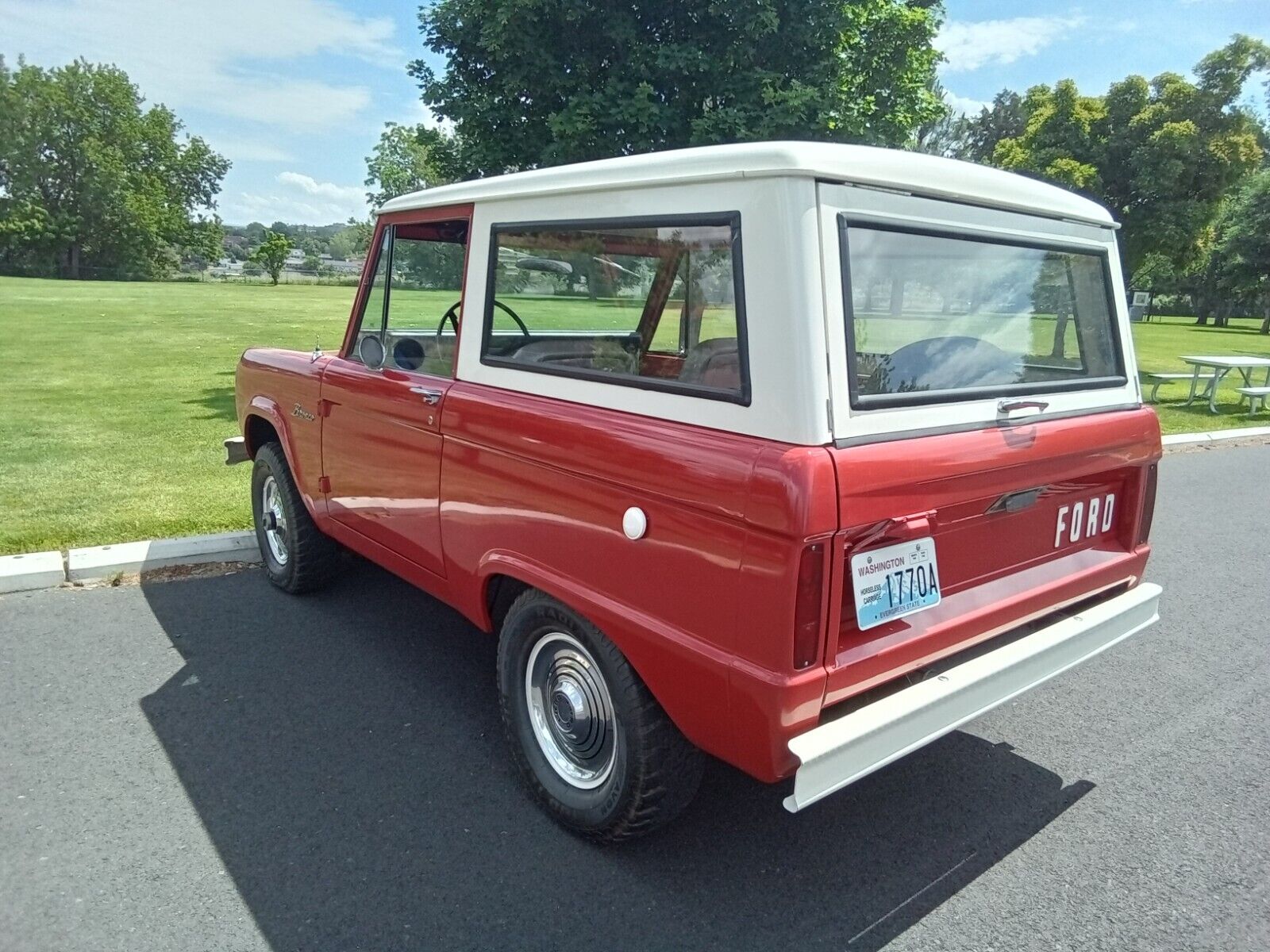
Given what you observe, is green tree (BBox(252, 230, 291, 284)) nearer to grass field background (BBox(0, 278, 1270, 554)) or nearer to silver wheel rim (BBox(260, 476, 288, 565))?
grass field background (BBox(0, 278, 1270, 554))

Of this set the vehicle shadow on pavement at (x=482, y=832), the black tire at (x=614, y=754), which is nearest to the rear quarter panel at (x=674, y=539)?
the black tire at (x=614, y=754)

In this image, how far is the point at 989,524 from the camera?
2.53 m

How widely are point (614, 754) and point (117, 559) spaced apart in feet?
11.5

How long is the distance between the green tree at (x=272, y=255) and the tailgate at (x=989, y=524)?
73212 millimetres

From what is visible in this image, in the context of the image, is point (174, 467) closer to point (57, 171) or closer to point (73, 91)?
point (57, 171)

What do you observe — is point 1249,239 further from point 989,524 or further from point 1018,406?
point 989,524

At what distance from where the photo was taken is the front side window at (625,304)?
2271 millimetres

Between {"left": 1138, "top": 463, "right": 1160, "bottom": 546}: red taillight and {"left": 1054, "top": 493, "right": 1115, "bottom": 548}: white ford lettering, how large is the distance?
0.12 metres

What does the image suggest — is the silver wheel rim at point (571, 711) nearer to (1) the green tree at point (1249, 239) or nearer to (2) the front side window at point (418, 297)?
(2) the front side window at point (418, 297)

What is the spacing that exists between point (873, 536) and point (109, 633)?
3597 mm

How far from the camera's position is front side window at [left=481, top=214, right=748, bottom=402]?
2271 mm

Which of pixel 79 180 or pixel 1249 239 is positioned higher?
pixel 79 180

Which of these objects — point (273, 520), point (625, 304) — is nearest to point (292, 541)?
point (273, 520)

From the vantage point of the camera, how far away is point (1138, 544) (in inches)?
122
